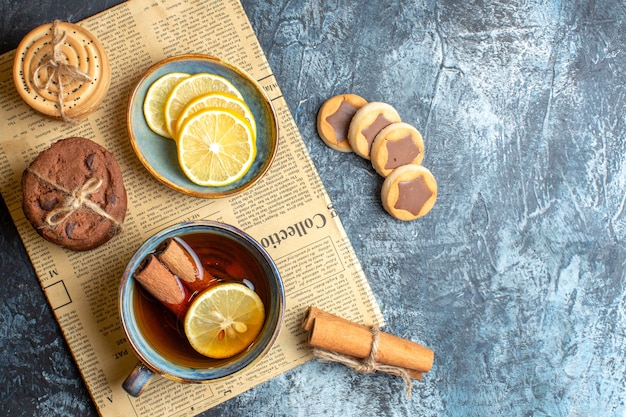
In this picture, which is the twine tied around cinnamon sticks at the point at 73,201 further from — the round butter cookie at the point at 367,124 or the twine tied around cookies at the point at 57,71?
the round butter cookie at the point at 367,124

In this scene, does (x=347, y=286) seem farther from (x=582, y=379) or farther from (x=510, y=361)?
(x=582, y=379)

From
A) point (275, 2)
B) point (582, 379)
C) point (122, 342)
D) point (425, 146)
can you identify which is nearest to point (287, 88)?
point (275, 2)

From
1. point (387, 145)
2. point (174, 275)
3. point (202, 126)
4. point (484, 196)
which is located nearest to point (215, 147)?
point (202, 126)

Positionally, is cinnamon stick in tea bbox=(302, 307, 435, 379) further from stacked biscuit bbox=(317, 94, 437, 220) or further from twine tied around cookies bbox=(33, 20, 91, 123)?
twine tied around cookies bbox=(33, 20, 91, 123)

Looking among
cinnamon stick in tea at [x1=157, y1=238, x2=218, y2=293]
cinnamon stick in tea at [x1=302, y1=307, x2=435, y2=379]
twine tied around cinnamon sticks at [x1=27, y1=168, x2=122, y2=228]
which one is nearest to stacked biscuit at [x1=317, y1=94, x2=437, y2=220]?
cinnamon stick in tea at [x1=302, y1=307, x2=435, y2=379]

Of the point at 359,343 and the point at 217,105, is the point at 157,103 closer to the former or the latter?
the point at 217,105
